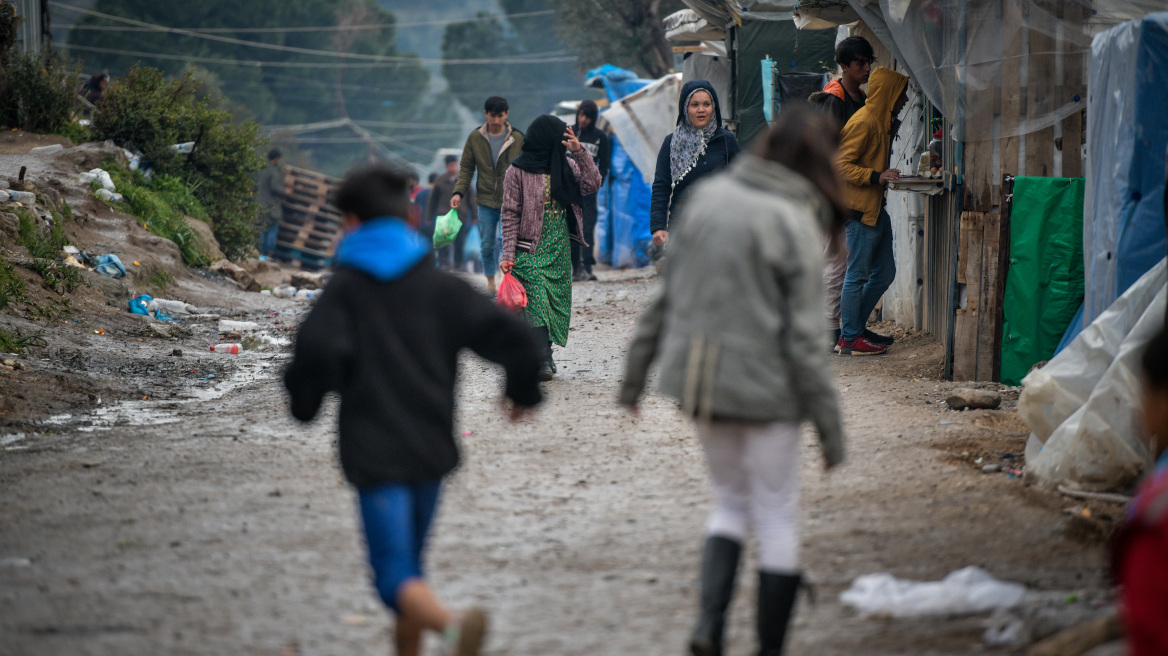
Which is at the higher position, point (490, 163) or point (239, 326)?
point (490, 163)

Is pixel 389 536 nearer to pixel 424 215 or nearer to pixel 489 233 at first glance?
pixel 489 233

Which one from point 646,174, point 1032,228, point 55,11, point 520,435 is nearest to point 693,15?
point 646,174

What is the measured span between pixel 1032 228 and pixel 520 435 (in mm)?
3162

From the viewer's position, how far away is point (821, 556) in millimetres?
3873

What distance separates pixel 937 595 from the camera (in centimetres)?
336

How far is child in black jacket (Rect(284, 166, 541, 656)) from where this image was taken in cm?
270

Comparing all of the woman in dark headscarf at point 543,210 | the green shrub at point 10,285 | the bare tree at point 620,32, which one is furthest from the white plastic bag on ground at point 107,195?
the bare tree at point 620,32

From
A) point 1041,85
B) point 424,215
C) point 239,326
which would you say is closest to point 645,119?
point 424,215

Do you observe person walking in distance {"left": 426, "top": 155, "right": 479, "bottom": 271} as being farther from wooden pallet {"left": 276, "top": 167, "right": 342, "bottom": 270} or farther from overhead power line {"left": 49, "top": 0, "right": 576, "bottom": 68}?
overhead power line {"left": 49, "top": 0, "right": 576, "bottom": 68}

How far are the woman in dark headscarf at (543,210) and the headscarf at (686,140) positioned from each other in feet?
1.83

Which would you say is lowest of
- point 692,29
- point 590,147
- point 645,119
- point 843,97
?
point 590,147

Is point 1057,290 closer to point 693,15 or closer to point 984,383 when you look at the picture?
point 984,383

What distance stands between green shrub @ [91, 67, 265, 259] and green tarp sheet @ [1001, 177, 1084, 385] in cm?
1225

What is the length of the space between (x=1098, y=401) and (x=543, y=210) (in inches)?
161
